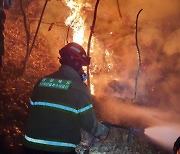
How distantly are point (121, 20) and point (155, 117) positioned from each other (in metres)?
4.99

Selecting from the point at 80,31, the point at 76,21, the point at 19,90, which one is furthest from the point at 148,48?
the point at 19,90

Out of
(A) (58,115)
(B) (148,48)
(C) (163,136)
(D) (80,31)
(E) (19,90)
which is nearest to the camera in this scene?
(A) (58,115)

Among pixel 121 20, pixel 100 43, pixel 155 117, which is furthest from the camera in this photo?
pixel 121 20

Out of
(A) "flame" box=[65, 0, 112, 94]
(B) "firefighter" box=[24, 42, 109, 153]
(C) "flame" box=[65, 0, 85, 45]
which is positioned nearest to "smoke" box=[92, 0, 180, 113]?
(A) "flame" box=[65, 0, 112, 94]

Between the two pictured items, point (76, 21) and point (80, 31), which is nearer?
point (80, 31)

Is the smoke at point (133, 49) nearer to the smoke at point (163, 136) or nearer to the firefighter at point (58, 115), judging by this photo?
the smoke at point (163, 136)

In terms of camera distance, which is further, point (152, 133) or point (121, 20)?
point (121, 20)

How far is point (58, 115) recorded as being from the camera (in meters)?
3.47

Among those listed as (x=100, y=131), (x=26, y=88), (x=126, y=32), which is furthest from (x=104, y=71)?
(x=100, y=131)

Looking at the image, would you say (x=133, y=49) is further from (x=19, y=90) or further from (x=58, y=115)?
(x=58, y=115)

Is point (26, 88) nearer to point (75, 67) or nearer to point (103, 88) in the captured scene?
point (103, 88)

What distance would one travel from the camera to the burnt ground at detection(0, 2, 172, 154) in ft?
21.0

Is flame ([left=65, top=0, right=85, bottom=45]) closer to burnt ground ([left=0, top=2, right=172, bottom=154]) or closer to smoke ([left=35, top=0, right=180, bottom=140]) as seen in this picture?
smoke ([left=35, top=0, right=180, bottom=140])

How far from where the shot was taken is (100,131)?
13.1 feet
